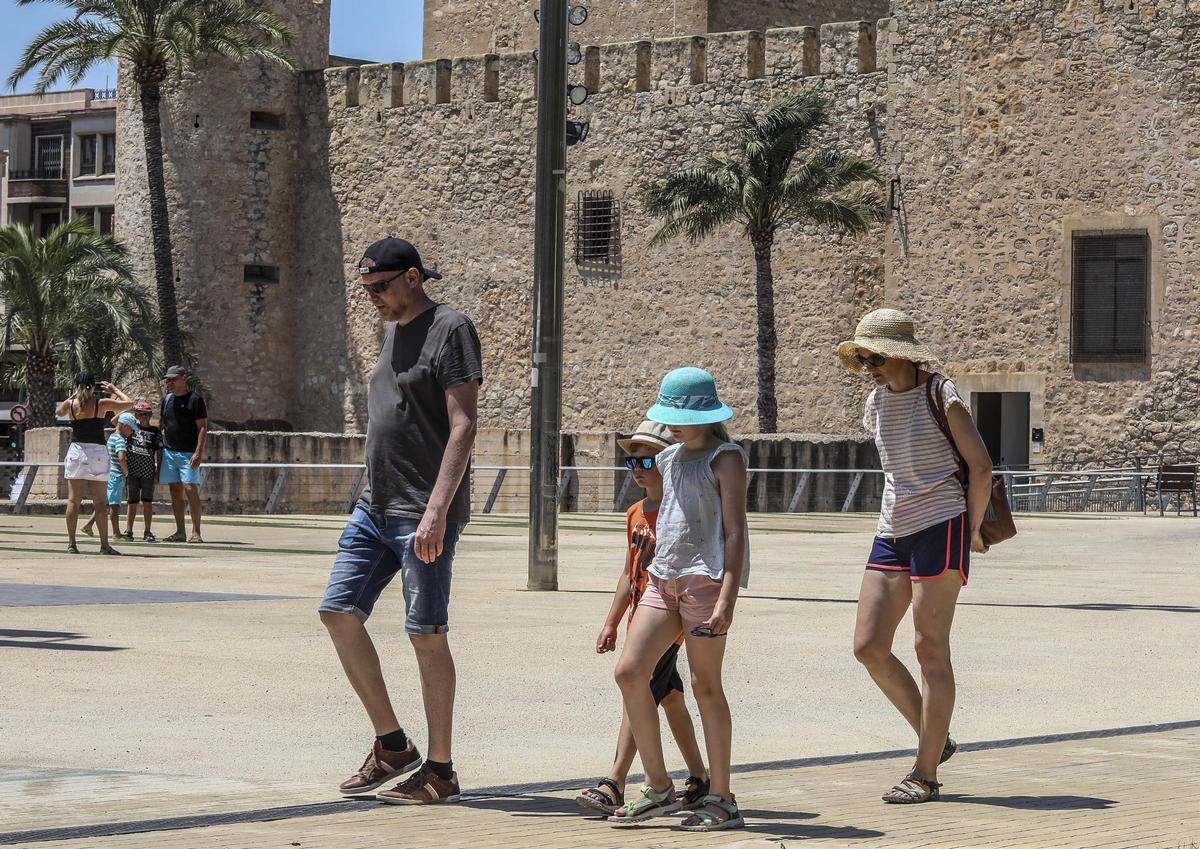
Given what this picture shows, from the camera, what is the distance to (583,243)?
33.8m

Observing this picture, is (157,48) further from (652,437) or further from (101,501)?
(652,437)

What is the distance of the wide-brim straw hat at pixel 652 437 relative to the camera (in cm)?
554

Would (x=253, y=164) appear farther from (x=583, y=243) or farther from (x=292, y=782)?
(x=292, y=782)

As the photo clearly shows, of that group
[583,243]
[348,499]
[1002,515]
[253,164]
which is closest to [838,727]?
[1002,515]

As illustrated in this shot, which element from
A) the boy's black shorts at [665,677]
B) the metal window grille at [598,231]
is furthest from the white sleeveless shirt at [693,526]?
the metal window grille at [598,231]

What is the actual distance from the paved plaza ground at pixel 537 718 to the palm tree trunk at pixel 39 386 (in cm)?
2401

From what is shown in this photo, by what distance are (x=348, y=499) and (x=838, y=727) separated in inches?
681

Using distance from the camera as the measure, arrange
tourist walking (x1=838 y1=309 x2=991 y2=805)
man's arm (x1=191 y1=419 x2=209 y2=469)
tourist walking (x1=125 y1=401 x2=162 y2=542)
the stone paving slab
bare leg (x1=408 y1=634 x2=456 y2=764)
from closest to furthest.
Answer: the stone paving slab → bare leg (x1=408 y1=634 x2=456 y2=764) → tourist walking (x1=838 y1=309 x2=991 y2=805) → man's arm (x1=191 y1=419 x2=209 y2=469) → tourist walking (x1=125 y1=401 x2=162 y2=542)

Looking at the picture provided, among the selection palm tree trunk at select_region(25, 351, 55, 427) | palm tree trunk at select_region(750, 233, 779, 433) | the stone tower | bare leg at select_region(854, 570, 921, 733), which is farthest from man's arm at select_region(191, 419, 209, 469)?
palm tree trunk at select_region(25, 351, 55, 427)

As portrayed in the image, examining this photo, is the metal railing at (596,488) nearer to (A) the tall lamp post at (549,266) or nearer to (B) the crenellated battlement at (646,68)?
(B) the crenellated battlement at (646,68)

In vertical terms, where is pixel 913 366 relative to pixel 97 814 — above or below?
above

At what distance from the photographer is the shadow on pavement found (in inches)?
216

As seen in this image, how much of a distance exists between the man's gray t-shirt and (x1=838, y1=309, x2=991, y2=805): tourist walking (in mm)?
1155

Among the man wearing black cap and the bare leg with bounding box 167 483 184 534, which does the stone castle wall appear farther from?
the man wearing black cap
